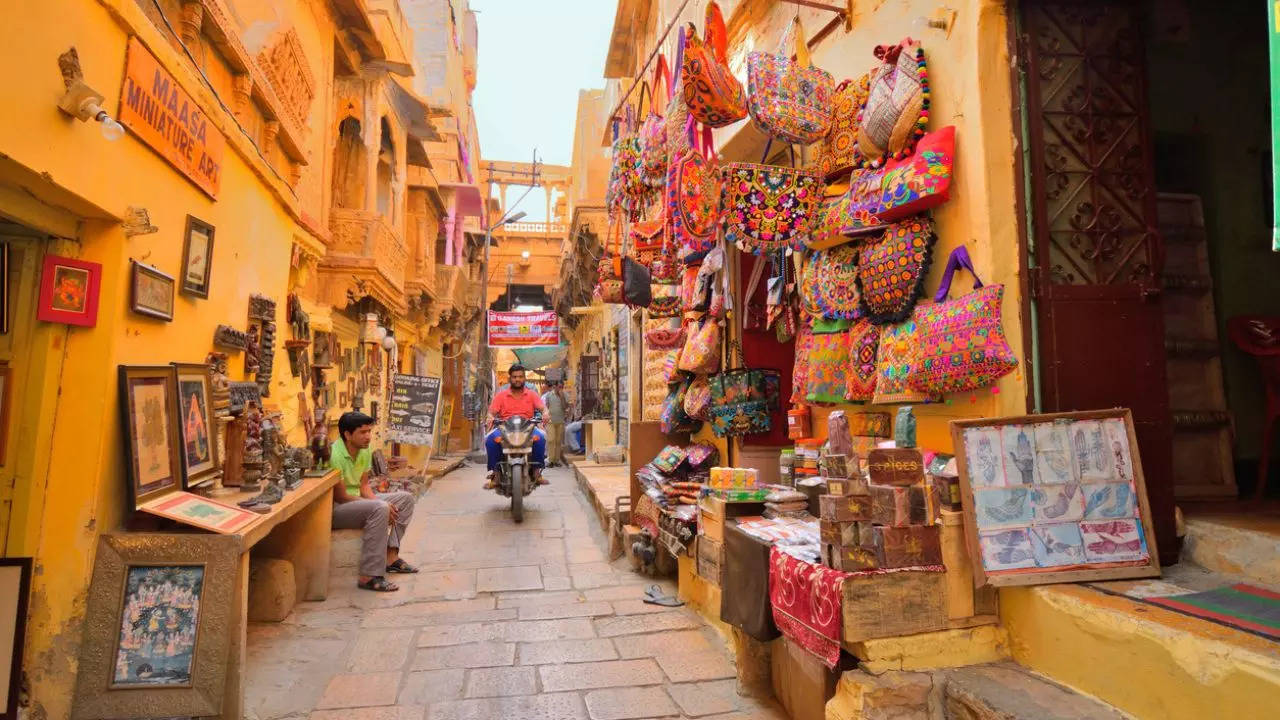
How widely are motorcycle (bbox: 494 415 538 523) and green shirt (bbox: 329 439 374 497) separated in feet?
8.72

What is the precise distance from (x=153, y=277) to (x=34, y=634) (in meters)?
1.69

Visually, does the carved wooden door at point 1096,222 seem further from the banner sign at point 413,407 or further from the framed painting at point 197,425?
the banner sign at point 413,407

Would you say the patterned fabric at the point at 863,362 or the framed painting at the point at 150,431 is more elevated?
the patterned fabric at the point at 863,362

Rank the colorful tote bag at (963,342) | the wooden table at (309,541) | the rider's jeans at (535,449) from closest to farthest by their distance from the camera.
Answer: the colorful tote bag at (963,342), the wooden table at (309,541), the rider's jeans at (535,449)

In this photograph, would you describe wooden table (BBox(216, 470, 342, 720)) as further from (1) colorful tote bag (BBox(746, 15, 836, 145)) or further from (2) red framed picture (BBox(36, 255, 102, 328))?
(1) colorful tote bag (BBox(746, 15, 836, 145))

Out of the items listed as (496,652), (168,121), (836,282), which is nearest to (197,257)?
(168,121)

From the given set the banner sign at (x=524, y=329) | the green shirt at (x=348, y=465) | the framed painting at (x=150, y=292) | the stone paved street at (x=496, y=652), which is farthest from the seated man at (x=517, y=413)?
the banner sign at (x=524, y=329)

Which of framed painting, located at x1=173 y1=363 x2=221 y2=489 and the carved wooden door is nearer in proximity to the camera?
the carved wooden door

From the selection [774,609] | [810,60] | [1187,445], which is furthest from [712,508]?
[810,60]

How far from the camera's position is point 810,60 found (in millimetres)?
4562

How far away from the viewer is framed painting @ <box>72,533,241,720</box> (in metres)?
2.70

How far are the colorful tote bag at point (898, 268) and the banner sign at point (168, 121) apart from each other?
12.2 feet

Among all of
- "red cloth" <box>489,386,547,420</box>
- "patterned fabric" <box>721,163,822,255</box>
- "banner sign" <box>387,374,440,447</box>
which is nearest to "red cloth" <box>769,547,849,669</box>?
"patterned fabric" <box>721,163,822,255</box>

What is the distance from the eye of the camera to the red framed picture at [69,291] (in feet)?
9.11
